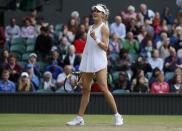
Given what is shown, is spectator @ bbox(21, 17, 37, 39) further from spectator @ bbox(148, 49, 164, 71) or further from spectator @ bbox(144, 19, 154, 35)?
spectator @ bbox(148, 49, 164, 71)

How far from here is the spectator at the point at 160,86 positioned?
→ 54.3 feet

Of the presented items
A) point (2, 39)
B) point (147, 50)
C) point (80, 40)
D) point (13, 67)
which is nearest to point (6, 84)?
point (13, 67)

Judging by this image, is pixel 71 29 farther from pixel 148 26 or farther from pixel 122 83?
pixel 122 83

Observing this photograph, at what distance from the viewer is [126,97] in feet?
50.9

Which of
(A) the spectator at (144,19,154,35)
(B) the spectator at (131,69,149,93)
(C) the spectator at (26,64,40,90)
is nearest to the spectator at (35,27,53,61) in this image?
(C) the spectator at (26,64,40,90)

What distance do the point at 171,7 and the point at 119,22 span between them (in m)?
2.87

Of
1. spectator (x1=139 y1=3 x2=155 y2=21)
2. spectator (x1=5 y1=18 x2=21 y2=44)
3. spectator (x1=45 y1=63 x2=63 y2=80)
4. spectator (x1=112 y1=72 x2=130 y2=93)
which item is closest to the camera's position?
spectator (x1=112 y1=72 x2=130 y2=93)

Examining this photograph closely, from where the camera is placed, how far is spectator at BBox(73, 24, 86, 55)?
1891 cm

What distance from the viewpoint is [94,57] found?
11250 mm

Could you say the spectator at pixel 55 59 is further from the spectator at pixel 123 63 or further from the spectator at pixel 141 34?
the spectator at pixel 141 34

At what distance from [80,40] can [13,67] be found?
2.14m

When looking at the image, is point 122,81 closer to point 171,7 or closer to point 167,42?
point 167,42

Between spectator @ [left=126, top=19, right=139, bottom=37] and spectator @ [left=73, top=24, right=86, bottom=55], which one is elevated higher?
spectator @ [left=126, top=19, right=139, bottom=37]

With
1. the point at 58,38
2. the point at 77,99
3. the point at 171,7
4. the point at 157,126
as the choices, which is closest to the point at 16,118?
the point at 77,99
